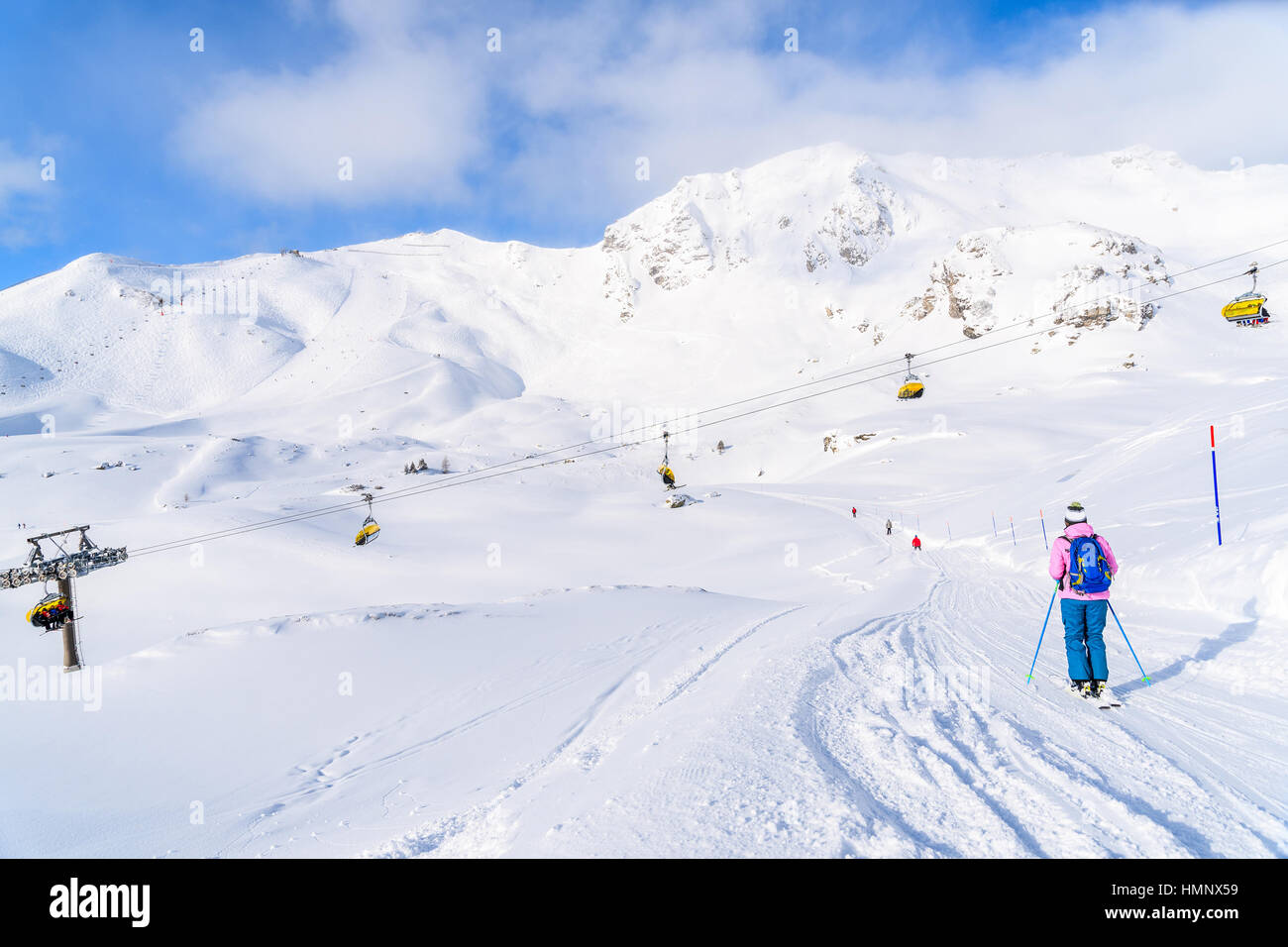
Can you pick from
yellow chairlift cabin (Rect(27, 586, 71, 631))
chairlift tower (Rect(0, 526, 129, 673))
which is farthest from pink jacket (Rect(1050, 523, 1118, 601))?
yellow chairlift cabin (Rect(27, 586, 71, 631))

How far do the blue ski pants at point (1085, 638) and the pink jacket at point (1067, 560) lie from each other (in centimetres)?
8

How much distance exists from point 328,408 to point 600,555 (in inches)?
2878

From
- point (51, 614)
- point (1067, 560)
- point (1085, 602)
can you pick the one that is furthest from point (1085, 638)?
point (51, 614)

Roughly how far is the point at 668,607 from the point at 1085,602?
10460mm

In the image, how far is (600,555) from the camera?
34.6 metres

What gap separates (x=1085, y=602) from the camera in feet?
21.6

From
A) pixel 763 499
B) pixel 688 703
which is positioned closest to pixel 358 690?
pixel 688 703

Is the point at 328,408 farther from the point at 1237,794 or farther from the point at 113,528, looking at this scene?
the point at 1237,794

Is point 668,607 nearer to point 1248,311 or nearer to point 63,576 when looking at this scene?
point 63,576

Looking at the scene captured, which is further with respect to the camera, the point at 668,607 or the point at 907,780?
the point at 668,607

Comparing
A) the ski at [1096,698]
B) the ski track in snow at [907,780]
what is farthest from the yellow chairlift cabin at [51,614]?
the ski at [1096,698]

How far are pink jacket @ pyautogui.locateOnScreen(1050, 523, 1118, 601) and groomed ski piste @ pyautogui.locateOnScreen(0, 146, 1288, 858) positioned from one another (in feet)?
3.60

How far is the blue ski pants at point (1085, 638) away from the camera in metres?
6.34

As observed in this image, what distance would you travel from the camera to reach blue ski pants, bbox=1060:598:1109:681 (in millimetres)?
6336
